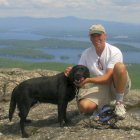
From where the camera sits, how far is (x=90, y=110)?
9414 mm

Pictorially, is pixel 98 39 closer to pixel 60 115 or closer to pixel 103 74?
pixel 103 74

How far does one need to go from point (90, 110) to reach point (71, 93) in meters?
0.80

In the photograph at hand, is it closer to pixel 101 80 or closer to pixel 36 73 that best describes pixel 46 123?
pixel 101 80

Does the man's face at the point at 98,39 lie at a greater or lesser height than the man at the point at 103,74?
greater

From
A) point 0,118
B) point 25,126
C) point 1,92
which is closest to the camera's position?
point 25,126

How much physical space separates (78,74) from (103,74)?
80 centimetres

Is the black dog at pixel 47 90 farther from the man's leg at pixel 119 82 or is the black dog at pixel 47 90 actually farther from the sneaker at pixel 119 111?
the sneaker at pixel 119 111

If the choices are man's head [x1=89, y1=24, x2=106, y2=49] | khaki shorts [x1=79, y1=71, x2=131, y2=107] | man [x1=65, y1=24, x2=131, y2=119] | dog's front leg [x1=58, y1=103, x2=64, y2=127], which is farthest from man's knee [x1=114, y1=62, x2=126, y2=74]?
dog's front leg [x1=58, y1=103, x2=64, y2=127]

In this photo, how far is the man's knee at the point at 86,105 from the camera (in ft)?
30.2

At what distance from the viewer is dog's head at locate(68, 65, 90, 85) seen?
864cm

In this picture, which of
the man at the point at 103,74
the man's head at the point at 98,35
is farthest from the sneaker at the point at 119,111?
the man's head at the point at 98,35

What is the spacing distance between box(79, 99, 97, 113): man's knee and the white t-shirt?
822 millimetres

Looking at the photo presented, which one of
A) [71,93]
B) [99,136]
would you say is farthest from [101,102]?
[99,136]

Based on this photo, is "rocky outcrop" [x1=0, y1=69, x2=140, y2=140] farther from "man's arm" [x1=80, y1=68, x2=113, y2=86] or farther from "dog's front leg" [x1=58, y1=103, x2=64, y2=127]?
"man's arm" [x1=80, y1=68, x2=113, y2=86]
